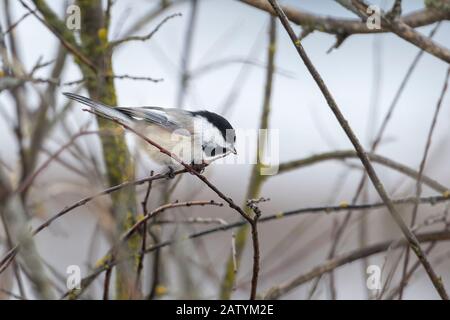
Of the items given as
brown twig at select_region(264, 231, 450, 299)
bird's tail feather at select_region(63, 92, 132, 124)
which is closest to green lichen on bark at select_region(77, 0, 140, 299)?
bird's tail feather at select_region(63, 92, 132, 124)

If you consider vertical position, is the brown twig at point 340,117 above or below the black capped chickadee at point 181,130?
below

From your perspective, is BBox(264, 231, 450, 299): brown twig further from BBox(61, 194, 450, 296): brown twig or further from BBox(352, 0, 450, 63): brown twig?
BBox(352, 0, 450, 63): brown twig

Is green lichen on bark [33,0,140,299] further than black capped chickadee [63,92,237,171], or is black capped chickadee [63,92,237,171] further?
green lichen on bark [33,0,140,299]

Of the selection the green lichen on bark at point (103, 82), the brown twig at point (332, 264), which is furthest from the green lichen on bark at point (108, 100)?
the brown twig at point (332, 264)

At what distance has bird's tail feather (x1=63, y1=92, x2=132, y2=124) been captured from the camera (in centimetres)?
105

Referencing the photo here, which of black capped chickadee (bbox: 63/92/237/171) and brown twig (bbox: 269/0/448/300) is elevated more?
black capped chickadee (bbox: 63/92/237/171)

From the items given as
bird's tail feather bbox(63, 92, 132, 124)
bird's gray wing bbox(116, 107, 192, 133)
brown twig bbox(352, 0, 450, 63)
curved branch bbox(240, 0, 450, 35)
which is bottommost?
bird's tail feather bbox(63, 92, 132, 124)

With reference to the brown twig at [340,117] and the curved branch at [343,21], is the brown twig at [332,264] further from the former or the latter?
the curved branch at [343,21]

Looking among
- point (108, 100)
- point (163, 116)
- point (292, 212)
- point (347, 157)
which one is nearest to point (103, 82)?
point (108, 100)

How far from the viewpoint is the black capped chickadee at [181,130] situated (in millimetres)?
1160

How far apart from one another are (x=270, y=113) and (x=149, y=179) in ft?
2.22

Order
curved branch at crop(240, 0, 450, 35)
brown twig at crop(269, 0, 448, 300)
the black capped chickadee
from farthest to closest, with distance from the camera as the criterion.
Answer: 1. curved branch at crop(240, 0, 450, 35)
2. the black capped chickadee
3. brown twig at crop(269, 0, 448, 300)
